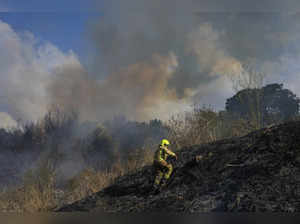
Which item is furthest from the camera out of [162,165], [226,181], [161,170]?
[161,170]

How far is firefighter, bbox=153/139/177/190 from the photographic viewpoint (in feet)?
39.4

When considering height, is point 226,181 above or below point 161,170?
below

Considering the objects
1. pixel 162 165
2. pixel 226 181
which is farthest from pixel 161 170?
pixel 226 181

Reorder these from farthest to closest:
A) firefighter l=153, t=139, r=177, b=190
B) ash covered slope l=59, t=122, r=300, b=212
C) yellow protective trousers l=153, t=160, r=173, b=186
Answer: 1. yellow protective trousers l=153, t=160, r=173, b=186
2. firefighter l=153, t=139, r=177, b=190
3. ash covered slope l=59, t=122, r=300, b=212

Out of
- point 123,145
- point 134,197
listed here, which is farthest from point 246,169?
point 123,145

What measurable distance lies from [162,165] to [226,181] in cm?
199

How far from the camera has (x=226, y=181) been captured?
1153 centimetres

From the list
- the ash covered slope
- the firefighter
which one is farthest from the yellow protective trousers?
the ash covered slope

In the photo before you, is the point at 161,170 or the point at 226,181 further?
the point at 161,170

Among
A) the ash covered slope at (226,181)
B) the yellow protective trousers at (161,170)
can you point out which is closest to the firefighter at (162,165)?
the yellow protective trousers at (161,170)

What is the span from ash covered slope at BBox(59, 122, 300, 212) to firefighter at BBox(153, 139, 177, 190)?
37 centimetres

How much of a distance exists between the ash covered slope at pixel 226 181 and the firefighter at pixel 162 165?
1.22ft

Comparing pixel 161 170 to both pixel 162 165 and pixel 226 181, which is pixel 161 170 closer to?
pixel 162 165

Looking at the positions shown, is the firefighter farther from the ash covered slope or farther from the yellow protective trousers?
Result: the ash covered slope
